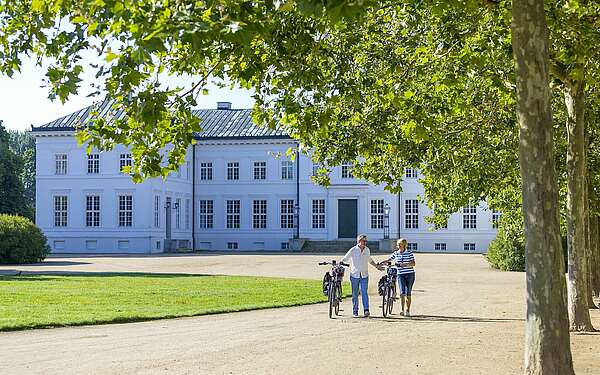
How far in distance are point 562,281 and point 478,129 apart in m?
11.4

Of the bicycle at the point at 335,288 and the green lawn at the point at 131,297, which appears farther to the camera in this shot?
the bicycle at the point at 335,288

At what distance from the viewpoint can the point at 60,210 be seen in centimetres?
6344

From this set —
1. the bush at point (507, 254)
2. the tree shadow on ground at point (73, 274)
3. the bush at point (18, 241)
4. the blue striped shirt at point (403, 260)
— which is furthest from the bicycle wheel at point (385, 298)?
the bush at point (18, 241)

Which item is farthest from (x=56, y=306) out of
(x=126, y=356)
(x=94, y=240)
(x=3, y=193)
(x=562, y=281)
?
(x=3, y=193)

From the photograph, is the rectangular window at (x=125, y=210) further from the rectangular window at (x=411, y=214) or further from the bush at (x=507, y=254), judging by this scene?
the bush at (x=507, y=254)

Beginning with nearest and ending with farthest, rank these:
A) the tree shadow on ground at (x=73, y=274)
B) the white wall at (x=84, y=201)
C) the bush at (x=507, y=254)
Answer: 1. the tree shadow on ground at (x=73, y=274)
2. the bush at (x=507, y=254)
3. the white wall at (x=84, y=201)

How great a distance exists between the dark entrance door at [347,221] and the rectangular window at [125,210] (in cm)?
1356

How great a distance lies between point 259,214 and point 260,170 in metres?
2.94

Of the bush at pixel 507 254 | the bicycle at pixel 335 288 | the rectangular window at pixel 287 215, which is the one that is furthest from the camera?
the rectangular window at pixel 287 215

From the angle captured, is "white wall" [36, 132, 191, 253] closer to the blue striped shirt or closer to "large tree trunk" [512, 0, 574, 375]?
the blue striped shirt

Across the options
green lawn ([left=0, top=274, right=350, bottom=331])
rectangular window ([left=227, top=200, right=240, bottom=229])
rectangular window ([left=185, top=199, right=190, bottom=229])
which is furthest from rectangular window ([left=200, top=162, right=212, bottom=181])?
green lawn ([left=0, top=274, right=350, bottom=331])

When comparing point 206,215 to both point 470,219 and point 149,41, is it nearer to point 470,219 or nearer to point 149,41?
point 470,219

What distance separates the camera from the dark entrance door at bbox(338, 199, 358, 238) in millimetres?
66169

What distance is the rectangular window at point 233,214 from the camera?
67938mm
